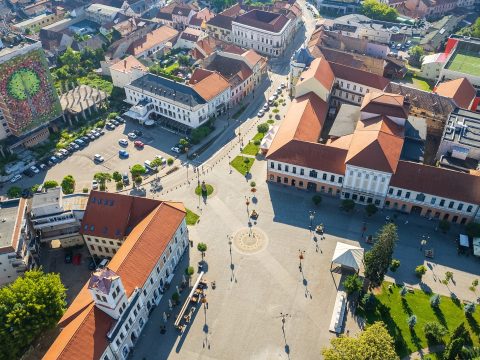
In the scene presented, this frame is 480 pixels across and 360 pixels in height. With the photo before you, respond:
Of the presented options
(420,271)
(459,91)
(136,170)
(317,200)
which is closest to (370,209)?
(317,200)

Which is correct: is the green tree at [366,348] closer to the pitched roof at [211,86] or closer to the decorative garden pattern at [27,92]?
the pitched roof at [211,86]

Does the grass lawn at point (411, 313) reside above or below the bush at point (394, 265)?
below

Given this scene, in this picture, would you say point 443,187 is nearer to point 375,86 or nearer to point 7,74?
point 375,86

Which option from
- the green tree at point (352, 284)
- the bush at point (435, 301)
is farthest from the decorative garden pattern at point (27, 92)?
the bush at point (435, 301)

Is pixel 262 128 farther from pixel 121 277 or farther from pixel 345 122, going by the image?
pixel 121 277

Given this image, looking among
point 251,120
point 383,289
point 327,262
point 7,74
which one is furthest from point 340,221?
point 7,74
